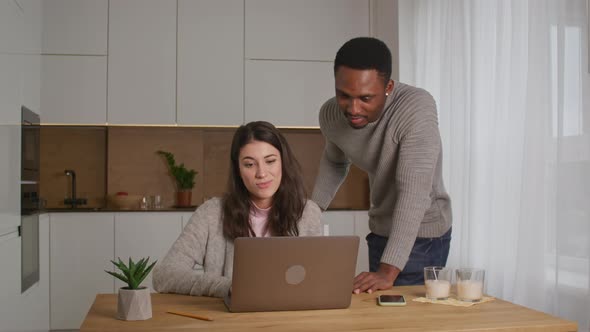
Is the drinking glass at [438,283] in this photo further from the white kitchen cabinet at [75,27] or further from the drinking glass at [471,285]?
the white kitchen cabinet at [75,27]

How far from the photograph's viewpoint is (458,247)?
3898mm

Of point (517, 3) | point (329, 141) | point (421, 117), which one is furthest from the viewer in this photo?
point (517, 3)

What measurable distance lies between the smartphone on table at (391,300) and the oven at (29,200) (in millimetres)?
2397

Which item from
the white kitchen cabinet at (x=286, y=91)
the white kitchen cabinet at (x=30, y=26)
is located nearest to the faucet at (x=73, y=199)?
the white kitchen cabinet at (x=30, y=26)

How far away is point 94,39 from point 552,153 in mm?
3174

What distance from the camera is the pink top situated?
93.1 inches

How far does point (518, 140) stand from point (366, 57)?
1.33 meters

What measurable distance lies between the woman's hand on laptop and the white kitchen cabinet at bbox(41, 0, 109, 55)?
331 centimetres

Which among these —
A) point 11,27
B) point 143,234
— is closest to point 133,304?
point 11,27

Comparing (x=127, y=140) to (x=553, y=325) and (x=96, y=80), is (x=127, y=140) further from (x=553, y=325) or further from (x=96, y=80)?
(x=553, y=325)

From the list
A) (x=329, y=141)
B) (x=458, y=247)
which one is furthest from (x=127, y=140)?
(x=329, y=141)

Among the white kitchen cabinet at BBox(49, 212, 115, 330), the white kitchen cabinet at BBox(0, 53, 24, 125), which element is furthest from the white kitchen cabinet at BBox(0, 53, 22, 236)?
the white kitchen cabinet at BBox(49, 212, 115, 330)

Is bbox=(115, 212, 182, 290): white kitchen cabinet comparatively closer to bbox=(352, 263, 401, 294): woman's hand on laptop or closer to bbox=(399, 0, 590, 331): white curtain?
bbox=(399, 0, 590, 331): white curtain

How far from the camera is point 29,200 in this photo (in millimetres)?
3852
